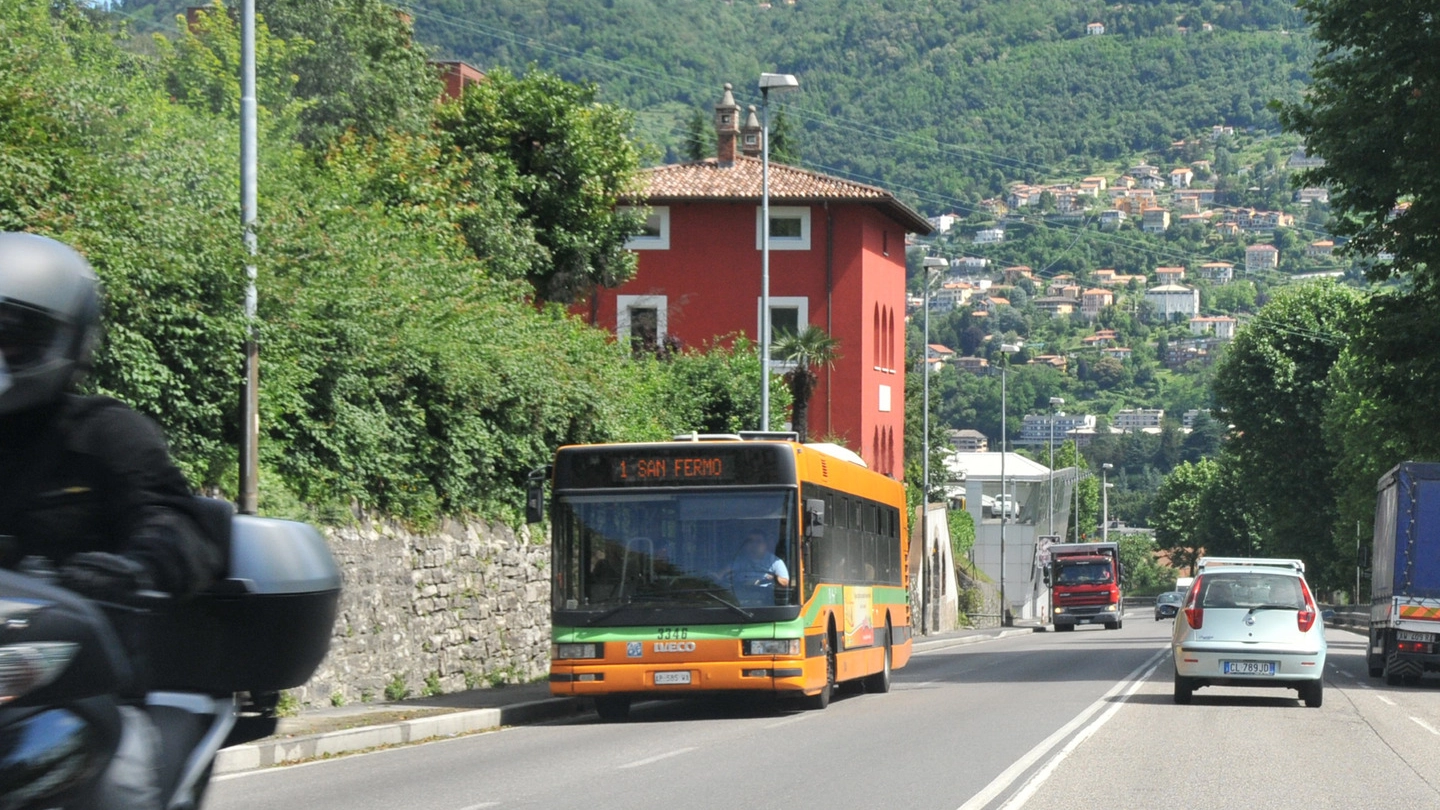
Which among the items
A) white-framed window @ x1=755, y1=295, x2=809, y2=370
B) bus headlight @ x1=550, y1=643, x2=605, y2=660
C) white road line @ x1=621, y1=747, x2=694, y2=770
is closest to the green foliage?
bus headlight @ x1=550, y1=643, x2=605, y2=660

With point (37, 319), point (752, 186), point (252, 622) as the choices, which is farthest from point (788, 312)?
point (37, 319)

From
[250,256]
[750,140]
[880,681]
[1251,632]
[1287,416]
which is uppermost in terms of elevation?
[750,140]

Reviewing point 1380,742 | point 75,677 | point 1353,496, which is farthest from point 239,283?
point 1353,496

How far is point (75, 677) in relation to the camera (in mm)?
3391

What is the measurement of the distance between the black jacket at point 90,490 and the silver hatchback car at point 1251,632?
17357 millimetres

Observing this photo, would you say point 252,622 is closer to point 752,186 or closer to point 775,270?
point 775,270

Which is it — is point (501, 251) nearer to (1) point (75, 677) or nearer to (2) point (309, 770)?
(2) point (309, 770)

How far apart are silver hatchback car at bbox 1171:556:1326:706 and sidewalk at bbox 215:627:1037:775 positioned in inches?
271

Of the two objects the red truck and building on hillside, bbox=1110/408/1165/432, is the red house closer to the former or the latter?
the red truck

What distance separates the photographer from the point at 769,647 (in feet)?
58.8

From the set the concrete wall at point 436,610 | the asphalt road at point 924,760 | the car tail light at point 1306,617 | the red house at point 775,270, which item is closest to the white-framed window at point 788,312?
the red house at point 775,270

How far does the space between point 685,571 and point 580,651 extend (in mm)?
1317

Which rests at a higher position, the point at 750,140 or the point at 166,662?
the point at 750,140

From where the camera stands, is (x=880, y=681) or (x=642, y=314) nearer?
(x=880, y=681)
